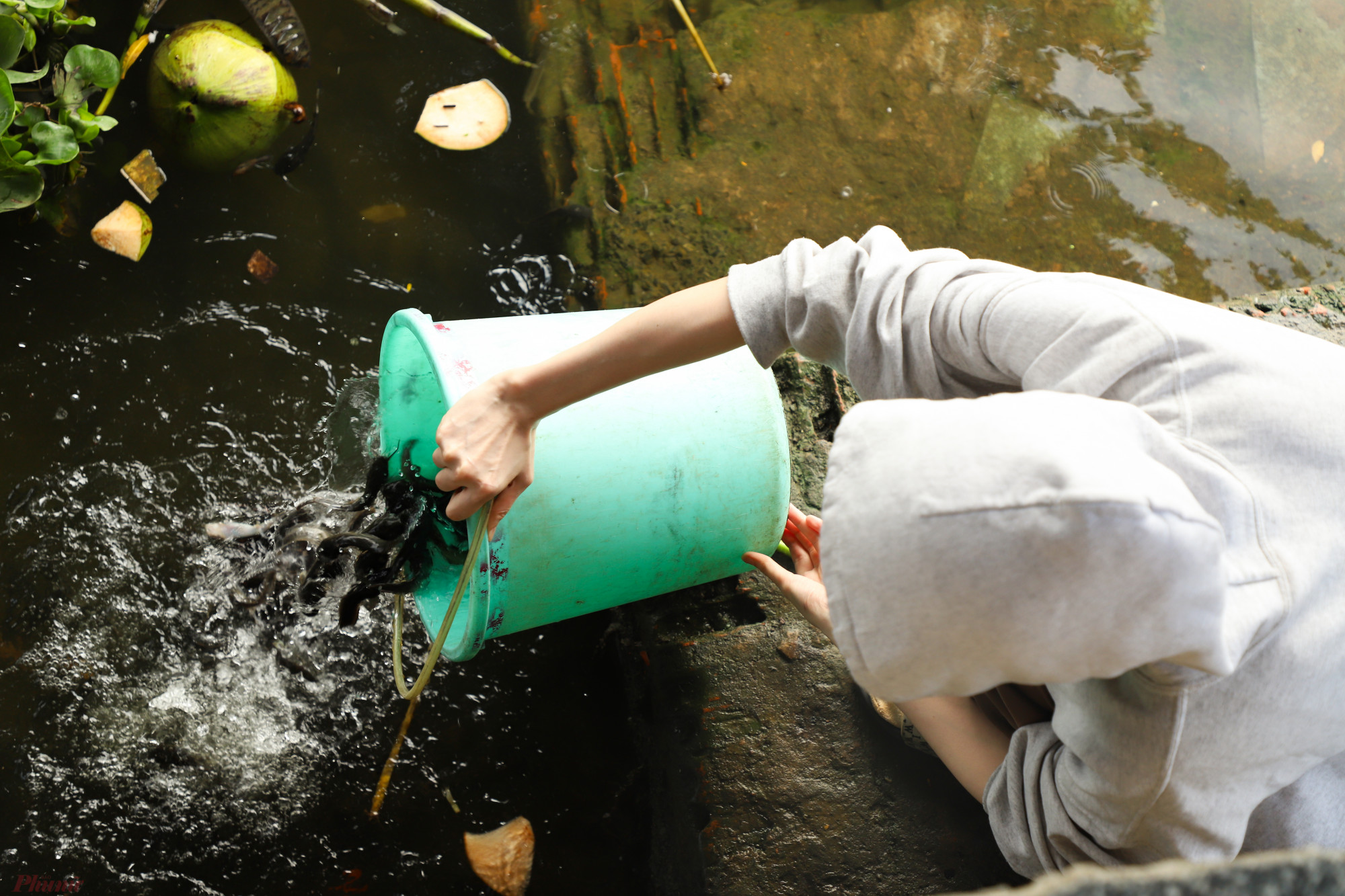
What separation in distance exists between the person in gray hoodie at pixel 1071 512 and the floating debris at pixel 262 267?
123 centimetres

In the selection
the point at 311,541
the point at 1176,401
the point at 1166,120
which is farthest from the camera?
the point at 1166,120

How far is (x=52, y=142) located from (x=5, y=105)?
0.55 ft

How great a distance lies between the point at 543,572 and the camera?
4.55 feet

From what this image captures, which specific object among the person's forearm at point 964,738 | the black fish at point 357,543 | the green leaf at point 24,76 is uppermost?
the green leaf at point 24,76

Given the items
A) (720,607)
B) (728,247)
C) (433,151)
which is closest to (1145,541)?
(720,607)

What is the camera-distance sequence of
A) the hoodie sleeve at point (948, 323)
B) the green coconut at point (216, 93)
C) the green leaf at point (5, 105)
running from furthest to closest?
the green coconut at point (216, 93)
the green leaf at point (5, 105)
the hoodie sleeve at point (948, 323)

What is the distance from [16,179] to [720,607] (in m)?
1.83

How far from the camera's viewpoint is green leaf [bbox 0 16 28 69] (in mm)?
1643

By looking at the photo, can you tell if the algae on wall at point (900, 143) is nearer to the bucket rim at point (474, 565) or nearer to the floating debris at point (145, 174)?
the bucket rim at point (474, 565)

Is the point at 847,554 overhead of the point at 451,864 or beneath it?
overhead

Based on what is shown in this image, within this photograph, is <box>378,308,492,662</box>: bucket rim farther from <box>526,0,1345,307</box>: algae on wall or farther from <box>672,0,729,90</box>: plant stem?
<box>672,0,729,90</box>: plant stem

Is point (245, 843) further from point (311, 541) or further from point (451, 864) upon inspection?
point (311, 541)

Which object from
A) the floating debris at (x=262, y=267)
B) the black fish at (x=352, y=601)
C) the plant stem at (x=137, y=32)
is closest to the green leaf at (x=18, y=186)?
the plant stem at (x=137, y=32)

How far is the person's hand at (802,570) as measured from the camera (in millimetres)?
1380
